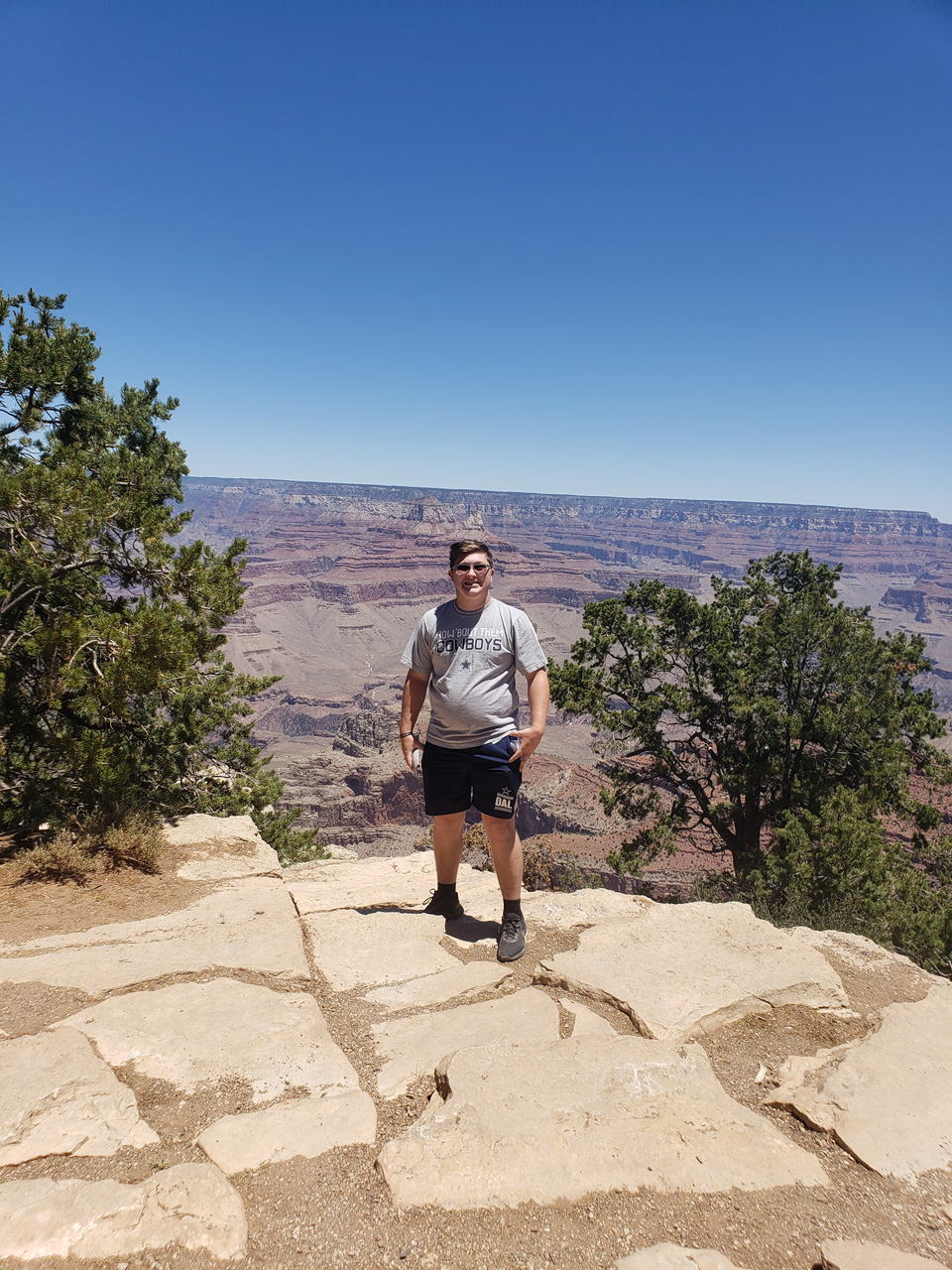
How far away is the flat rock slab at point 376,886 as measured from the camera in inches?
191

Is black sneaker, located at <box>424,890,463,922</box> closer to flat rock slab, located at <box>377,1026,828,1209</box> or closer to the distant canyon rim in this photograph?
flat rock slab, located at <box>377,1026,828,1209</box>

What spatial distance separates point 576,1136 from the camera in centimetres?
214

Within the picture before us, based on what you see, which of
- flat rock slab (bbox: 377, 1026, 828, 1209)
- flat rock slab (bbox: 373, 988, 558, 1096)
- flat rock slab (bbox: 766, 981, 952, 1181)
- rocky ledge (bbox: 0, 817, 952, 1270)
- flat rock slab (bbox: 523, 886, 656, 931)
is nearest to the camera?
Result: rocky ledge (bbox: 0, 817, 952, 1270)

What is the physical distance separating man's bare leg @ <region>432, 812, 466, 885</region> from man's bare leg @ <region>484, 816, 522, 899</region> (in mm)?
229

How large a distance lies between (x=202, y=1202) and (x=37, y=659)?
3.72m

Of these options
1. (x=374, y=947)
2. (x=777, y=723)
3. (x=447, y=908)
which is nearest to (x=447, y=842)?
(x=447, y=908)

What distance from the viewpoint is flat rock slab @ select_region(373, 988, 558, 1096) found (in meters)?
2.62

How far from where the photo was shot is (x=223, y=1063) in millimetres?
2523

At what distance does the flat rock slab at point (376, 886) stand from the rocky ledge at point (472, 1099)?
3.06 feet

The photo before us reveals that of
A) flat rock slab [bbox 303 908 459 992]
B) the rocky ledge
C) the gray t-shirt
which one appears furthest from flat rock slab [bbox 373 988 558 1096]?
the gray t-shirt

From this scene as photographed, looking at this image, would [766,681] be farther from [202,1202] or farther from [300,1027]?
[202,1202]

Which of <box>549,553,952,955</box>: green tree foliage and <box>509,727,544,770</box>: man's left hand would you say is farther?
<box>549,553,952,955</box>: green tree foliage

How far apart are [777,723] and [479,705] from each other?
11540mm

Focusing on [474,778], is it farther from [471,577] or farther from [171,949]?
[171,949]
